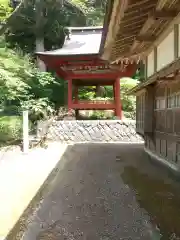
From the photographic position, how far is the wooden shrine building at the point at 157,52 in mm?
4781

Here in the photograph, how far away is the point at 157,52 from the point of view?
28.0ft

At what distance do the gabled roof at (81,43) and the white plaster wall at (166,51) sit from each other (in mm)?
8263

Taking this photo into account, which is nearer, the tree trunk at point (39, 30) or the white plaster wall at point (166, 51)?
the white plaster wall at point (166, 51)

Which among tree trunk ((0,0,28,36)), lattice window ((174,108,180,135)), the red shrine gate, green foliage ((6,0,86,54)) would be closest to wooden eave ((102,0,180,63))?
lattice window ((174,108,180,135))

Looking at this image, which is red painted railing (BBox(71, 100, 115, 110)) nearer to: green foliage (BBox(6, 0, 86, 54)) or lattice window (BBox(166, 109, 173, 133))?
green foliage (BBox(6, 0, 86, 54))

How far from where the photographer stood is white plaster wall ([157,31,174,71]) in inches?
270

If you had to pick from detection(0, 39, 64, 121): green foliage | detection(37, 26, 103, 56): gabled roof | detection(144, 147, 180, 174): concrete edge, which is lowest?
detection(144, 147, 180, 174): concrete edge

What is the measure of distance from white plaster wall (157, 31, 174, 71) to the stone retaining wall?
26.5 feet

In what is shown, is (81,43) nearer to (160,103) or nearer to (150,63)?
(150,63)

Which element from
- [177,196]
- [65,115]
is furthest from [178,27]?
[65,115]

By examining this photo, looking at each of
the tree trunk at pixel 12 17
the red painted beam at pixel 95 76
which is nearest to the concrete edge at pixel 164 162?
the red painted beam at pixel 95 76

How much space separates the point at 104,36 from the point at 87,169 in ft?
12.6

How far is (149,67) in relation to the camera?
1001 cm

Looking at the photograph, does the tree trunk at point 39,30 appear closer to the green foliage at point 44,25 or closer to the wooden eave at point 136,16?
the green foliage at point 44,25
